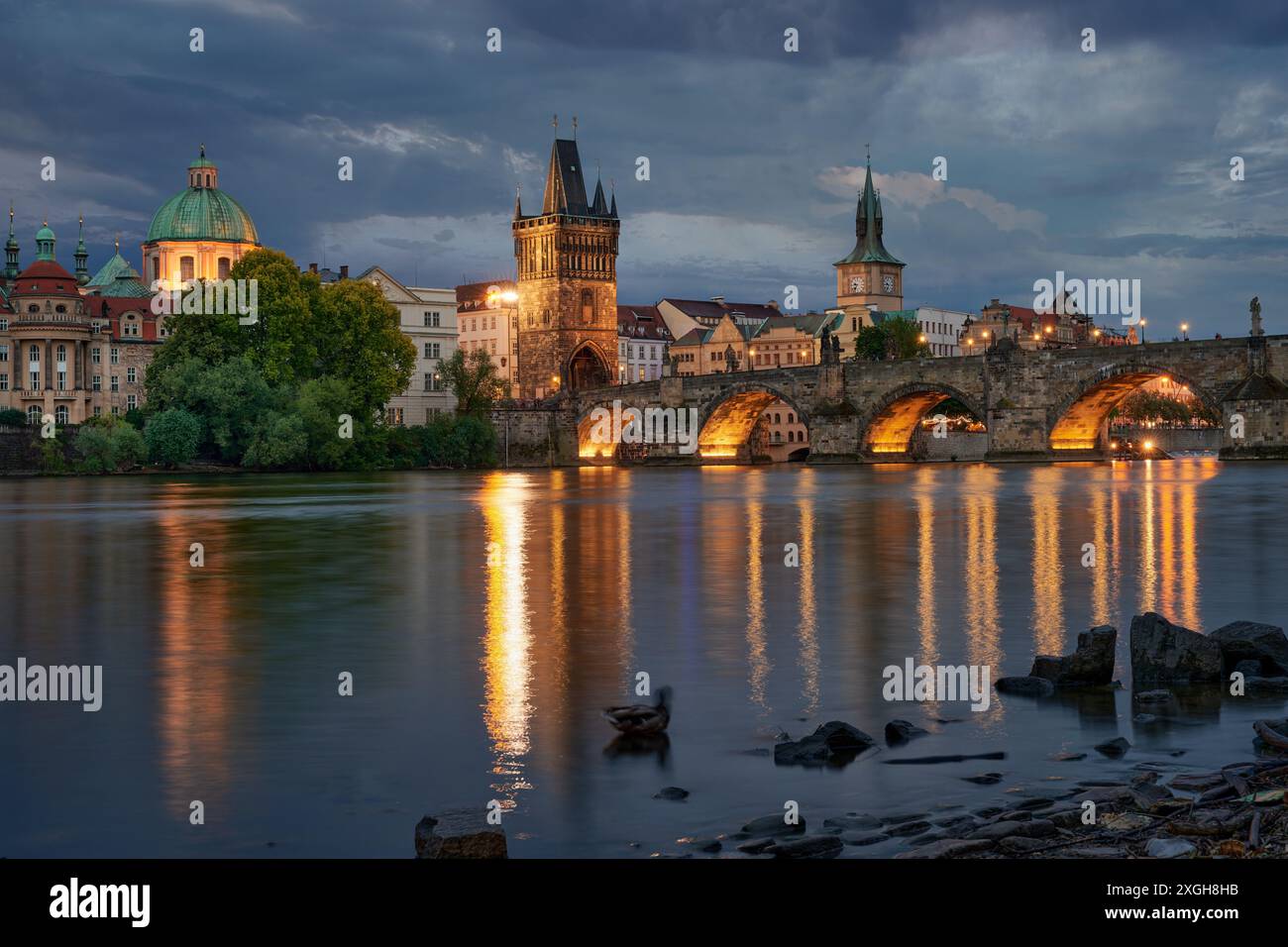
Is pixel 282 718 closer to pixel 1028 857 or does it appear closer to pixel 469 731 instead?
Result: pixel 469 731

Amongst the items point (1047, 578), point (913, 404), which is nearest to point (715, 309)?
point (913, 404)

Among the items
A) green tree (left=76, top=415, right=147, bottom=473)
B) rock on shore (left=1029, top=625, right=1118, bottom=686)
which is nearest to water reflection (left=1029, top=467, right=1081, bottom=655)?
rock on shore (left=1029, top=625, right=1118, bottom=686)

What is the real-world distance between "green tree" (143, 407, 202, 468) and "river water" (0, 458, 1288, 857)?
142 ft

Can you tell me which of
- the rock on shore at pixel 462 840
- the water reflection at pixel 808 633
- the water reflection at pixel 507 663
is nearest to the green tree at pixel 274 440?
the water reflection at pixel 507 663

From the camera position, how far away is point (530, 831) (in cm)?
845

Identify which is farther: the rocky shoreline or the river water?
the river water

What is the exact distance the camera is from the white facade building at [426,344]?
117 metres

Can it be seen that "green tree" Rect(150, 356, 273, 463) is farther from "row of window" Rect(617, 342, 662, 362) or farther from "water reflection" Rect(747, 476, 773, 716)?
"row of window" Rect(617, 342, 662, 362)

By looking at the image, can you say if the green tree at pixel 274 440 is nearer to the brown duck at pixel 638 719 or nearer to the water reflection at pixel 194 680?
the water reflection at pixel 194 680

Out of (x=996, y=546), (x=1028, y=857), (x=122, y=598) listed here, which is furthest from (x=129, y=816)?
(x=996, y=546)

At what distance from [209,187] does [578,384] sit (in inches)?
1358

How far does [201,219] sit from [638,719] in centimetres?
11400

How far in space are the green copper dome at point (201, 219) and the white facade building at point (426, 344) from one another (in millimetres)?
14017

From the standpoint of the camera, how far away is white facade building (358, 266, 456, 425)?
116625 millimetres
